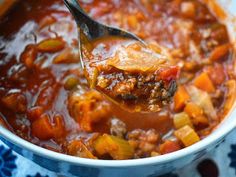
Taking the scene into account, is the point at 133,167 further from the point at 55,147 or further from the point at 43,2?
the point at 43,2

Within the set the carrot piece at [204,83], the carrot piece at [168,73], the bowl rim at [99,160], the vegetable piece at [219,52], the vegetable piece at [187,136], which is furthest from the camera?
the vegetable piece at [219,52]

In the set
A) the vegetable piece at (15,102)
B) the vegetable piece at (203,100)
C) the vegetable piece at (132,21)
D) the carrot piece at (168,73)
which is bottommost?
the vegetable piece at (15,102)

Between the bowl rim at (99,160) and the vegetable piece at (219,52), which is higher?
the bowl rim at (99,160)

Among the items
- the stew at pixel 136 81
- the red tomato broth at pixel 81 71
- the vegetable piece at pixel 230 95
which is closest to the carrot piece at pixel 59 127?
the red tomato broth at pixel 81 71

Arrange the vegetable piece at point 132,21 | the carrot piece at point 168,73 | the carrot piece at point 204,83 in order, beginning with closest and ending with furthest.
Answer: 1. the carrot piece at point 168,73
2. the carrot piece at point 204,83
3. the vegetable piece at point 132,21

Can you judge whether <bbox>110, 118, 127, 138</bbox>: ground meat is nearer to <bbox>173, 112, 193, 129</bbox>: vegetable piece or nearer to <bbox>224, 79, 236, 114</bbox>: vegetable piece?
<bbox>173, 112, 193, 129</bbox>: vegetable piece

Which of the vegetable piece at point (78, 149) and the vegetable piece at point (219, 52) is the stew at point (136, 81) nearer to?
the vegetable piece at point (78, 149)

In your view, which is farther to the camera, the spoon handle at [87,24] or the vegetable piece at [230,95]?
the vegetable piece at [230,95]
